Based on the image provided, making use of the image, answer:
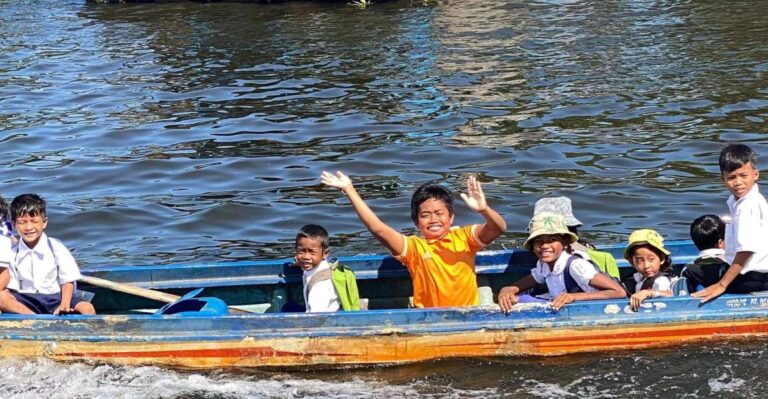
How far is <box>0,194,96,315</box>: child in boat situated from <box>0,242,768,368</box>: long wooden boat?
1.21 feet

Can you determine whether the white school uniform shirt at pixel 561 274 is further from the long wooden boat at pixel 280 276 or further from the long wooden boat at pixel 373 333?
the long wooden boat at pixel 280 276

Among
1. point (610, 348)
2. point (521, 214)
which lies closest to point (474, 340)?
point (610, 348)

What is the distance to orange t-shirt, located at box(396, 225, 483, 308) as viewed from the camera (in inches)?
296

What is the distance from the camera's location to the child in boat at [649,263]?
24.4 feet

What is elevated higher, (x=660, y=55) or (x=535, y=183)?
(x=660, y=55)

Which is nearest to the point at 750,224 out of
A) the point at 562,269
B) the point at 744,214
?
the point at 744,214

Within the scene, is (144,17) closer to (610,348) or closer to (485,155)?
(485,155)

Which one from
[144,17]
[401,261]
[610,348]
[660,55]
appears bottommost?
[610,348]

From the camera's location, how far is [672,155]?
1286 cm

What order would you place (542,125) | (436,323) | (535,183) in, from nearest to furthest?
(436,323)
(535,183)
(542,125)

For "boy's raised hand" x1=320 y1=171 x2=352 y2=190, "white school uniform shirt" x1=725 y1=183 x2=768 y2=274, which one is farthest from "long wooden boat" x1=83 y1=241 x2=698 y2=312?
"boy's raised hand" x1=320 y1=171 x2=352 y2=190

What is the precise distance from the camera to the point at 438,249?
7516 mm

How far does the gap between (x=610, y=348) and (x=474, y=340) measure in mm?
922

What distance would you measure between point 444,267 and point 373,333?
0.65 metres
